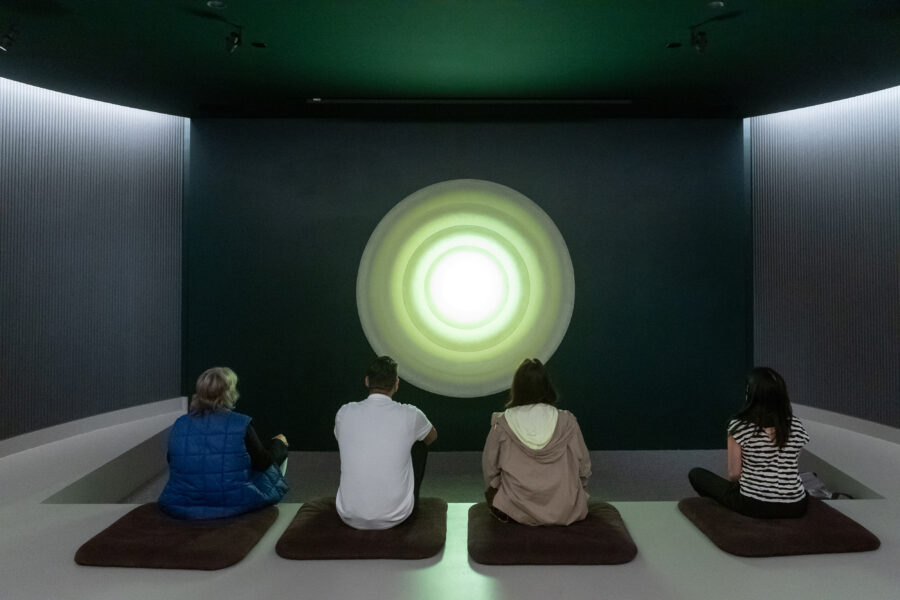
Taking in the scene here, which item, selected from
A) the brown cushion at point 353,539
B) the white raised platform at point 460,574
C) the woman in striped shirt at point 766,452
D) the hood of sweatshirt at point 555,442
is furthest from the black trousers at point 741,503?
the brown cushion at point 353,539

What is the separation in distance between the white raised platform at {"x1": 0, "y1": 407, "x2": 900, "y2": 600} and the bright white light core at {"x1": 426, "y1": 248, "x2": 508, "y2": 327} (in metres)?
2.28

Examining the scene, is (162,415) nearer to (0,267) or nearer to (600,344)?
(0,267)

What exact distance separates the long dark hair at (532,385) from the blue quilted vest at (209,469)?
1.34 meters

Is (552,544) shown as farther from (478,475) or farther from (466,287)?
(466,287)

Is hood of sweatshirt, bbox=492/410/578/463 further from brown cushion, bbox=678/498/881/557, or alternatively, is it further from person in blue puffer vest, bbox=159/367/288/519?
person in blue puffer vest, bbox=159/367/288/519

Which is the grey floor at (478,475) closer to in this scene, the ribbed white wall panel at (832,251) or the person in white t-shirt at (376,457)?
the ribbed white wall panel at (832,251)

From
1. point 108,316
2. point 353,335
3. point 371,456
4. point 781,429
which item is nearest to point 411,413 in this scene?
point 371,456

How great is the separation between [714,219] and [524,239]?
5.38 ft

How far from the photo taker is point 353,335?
222 inches

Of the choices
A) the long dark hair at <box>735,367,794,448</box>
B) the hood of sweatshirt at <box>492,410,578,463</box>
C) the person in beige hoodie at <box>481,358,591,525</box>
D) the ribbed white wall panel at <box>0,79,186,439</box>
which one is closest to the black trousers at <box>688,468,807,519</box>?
the long dark hair at <box>735,367,794,448</box>

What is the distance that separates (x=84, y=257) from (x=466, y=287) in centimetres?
313

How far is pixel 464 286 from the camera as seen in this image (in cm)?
555

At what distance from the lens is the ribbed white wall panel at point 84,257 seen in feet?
16.1

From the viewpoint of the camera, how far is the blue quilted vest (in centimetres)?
322
